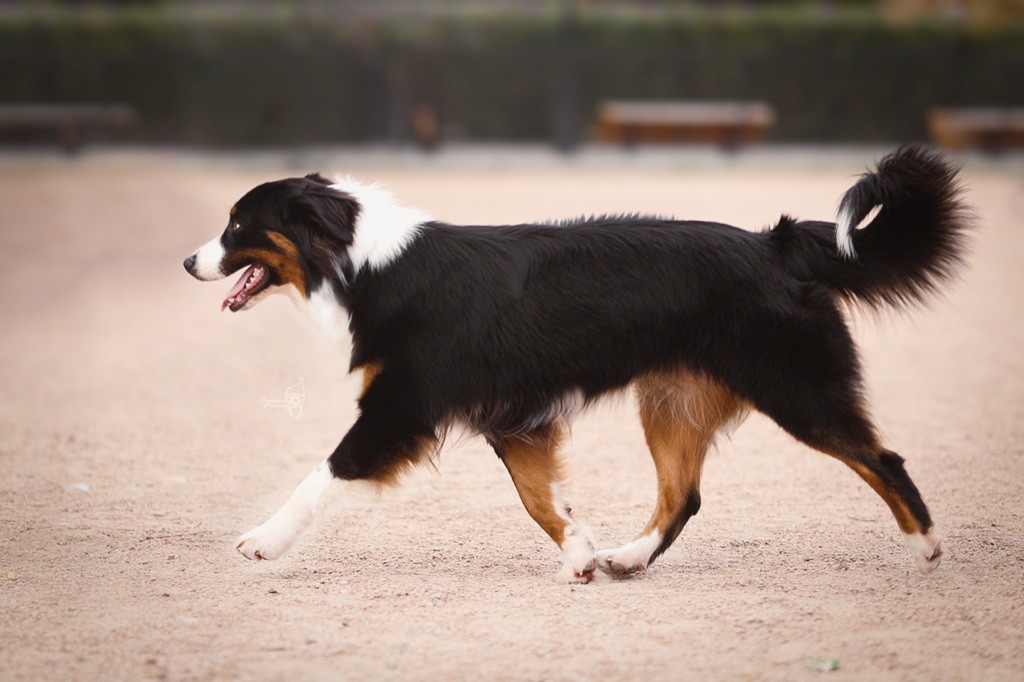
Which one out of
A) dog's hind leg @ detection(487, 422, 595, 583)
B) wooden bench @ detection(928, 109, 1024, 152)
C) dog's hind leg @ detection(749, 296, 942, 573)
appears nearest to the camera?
dog's hind leg @ detection(749, 296, 942, 573)

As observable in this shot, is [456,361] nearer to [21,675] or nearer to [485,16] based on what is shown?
[21,675]

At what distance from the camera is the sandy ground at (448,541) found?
13.1 feet

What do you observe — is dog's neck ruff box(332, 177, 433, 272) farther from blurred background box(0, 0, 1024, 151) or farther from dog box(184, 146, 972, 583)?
blurred background box(0, 0, 1024, 151)

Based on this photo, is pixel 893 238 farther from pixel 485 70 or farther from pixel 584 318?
pixel 485 70

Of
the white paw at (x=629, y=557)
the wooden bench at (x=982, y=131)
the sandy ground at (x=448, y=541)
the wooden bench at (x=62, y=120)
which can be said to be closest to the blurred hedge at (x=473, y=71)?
the wooden bench at (x=62, y=120)

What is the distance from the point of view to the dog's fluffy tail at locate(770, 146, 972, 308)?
473 centimetres

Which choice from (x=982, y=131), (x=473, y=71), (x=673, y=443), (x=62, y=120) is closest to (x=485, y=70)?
(x=473, y=71)

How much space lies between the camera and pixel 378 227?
4.87 metres

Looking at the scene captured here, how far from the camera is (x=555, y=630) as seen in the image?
4168 millimetres

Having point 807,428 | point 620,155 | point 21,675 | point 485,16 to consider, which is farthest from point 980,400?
point 485,16

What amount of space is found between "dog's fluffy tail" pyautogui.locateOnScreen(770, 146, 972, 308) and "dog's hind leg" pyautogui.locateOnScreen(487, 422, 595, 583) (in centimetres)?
114

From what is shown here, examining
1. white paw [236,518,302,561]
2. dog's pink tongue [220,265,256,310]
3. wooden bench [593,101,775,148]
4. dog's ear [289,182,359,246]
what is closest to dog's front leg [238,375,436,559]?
white paw [236,518,302,561]

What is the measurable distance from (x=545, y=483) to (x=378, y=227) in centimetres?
115

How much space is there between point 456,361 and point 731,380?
3.26ft
